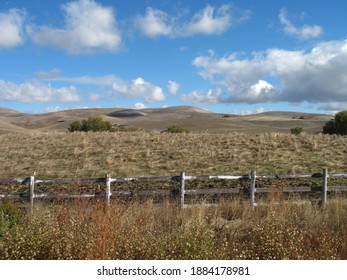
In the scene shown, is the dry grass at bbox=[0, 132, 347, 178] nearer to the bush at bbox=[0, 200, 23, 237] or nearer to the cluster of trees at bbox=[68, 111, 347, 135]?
the bush at bbox=[0, 200, 23, 237]

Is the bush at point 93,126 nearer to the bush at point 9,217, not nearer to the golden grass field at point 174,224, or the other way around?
the golden grass field at point 174,224

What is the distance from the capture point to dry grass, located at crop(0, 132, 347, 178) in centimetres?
2091

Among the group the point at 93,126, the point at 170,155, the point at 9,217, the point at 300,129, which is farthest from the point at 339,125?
the point at 9,217

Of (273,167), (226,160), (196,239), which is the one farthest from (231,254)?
(226,160)

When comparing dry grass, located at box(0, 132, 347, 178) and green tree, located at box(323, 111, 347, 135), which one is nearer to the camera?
Result: dry grass, located at box(0, 132, 347, 178)

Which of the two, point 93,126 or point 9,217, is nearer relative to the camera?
point 9,217

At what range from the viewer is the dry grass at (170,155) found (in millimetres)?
20906

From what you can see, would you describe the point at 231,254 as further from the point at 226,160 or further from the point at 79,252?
the point at 226,160

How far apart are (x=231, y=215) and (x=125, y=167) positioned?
11763 millimetres

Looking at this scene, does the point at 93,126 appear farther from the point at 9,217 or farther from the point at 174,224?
the point at 174,224

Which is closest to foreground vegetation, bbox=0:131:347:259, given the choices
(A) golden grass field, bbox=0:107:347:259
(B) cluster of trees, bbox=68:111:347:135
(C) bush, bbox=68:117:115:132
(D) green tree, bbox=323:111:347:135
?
(A) golden grass field, bbox=0:107:347:259

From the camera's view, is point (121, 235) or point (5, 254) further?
point (121, 235)

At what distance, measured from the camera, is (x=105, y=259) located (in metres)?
5.77

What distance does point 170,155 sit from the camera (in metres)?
Result: 24.9
